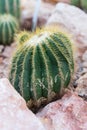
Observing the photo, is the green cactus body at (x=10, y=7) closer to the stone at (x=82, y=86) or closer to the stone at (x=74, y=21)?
the stone at (x=74, y=21)

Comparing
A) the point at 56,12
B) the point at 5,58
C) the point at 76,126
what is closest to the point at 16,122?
the point at 76,126

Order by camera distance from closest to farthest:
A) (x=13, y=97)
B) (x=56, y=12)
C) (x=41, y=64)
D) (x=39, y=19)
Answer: (x=13, y=97)
(x=41, y=64)
(x=56, y=12)
(x=39, y=19)

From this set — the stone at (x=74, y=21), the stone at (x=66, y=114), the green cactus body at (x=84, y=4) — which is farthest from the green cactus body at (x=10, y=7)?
the stone at (x=66, y=114)

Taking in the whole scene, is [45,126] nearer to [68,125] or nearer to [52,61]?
[68,125]

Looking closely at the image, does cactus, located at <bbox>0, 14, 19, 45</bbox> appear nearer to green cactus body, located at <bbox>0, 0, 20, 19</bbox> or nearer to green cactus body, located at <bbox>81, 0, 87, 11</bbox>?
green cactus body, located at <bbox>0, 0, 20, 19</bbox>

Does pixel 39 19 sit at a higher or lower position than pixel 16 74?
lower

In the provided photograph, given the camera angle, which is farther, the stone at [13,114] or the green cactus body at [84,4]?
the green cactus body at [84,4]

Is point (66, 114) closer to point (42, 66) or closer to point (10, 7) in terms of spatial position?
point (42, 66)

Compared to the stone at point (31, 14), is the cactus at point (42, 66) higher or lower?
higher
